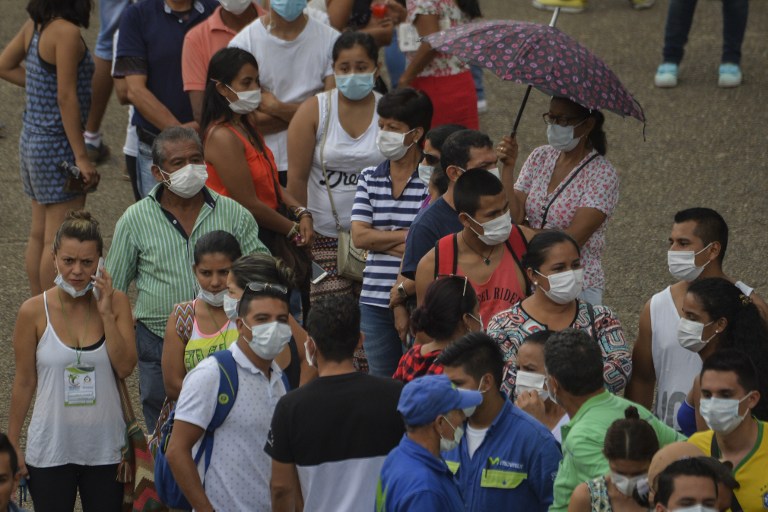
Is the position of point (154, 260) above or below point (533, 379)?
above

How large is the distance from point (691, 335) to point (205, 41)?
12.0 feet

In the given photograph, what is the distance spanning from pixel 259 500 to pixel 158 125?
3.34m

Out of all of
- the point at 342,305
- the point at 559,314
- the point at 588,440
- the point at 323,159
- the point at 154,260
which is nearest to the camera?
the point at 588,440

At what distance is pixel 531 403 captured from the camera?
5293mm

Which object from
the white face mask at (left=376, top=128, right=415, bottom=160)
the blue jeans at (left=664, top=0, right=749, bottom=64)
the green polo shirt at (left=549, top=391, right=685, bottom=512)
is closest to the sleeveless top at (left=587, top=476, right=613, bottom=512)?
the green polo shirt at (left=549, top=391, right=685, bottom=512)

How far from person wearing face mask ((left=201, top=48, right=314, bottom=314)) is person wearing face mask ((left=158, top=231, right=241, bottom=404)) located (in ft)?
3.75

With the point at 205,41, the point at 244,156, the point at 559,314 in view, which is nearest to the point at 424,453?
the point at 559,314

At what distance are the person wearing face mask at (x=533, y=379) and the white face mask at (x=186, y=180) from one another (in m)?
Result: 1.89

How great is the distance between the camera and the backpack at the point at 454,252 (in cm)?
607

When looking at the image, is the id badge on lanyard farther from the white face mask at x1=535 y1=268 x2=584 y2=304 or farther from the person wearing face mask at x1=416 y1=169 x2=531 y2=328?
the white face mask at x1=535 y1=268 x2=584 y2=304

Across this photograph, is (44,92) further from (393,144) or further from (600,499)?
(600,499)

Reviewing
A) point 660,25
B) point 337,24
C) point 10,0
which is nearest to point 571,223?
point 337,24

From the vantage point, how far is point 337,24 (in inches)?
359

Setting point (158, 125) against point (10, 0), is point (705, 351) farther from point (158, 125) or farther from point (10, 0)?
point (10, 0)
